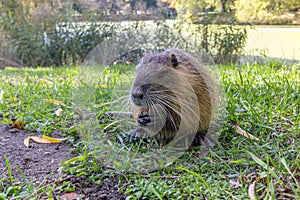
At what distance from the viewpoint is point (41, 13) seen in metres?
7.65

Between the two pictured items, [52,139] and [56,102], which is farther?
[56,102]

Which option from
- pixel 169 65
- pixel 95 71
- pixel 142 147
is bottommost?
pixel 142 147

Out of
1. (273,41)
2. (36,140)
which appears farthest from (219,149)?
(273,41)

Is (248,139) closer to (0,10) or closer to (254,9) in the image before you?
(254,9)

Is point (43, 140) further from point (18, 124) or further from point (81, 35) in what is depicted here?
point (81, 35)

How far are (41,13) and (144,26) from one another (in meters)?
2.75

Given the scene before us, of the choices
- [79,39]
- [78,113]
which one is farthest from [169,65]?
[79,39]

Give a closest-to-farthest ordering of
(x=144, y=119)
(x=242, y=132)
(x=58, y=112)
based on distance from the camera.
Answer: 1. (x=144, y=119)
2. (x=242, y=132)
3. (x=58, y=112)

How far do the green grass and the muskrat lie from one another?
174 millimetres

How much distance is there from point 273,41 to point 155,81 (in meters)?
6.63

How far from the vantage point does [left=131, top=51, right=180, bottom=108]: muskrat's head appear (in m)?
1.88

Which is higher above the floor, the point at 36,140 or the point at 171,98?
the point at 171,98

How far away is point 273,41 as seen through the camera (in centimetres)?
781

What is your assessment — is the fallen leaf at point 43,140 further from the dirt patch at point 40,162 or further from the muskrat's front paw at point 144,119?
the muskrat's front paw at point 144,119
